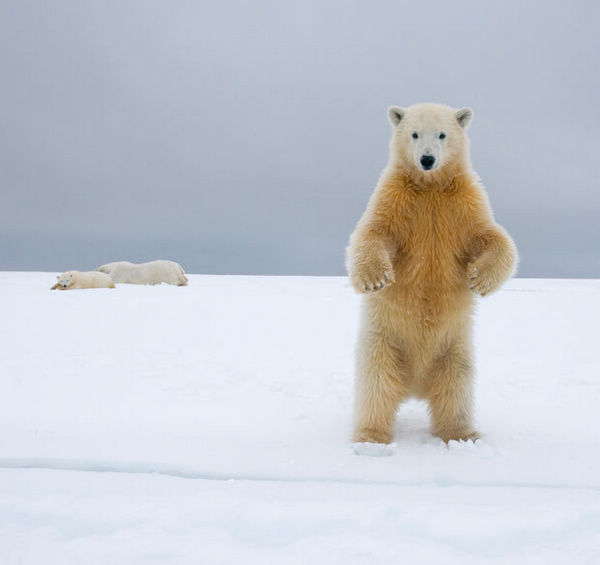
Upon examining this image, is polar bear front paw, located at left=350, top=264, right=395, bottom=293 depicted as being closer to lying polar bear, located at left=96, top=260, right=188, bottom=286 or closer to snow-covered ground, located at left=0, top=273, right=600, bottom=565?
snow-covered ground, located at left=0, top=273, right=600, bottom=565

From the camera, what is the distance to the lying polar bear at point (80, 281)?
923 centimetres

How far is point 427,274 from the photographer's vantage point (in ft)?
7.32

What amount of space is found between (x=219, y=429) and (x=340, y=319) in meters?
3.48

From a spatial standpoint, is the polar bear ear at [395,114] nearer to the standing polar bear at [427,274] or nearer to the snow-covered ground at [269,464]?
the standing polar bear at [427,274]

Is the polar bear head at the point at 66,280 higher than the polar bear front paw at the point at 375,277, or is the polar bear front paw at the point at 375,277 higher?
the polar bear head at the point at 66,280

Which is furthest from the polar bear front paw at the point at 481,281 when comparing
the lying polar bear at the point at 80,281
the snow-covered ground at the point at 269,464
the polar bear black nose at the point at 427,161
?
the lying polar bear at the point at 80,281

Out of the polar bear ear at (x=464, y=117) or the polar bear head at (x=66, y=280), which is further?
the polar bear head at (x=66, y=280)

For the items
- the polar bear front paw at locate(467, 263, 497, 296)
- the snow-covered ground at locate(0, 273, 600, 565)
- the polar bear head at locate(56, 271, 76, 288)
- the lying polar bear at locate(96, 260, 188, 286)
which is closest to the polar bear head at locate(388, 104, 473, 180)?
the polar bear front paw at locate(467, 263, 497, 296)

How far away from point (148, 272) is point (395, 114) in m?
10.0

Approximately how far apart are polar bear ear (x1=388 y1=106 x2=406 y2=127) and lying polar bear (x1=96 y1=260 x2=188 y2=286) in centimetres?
898

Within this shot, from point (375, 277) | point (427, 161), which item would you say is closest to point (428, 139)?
point (427, 161)

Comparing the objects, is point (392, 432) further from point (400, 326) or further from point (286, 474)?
point (286, 474)

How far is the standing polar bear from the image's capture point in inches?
87.9

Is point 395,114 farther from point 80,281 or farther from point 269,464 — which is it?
point 80,281
